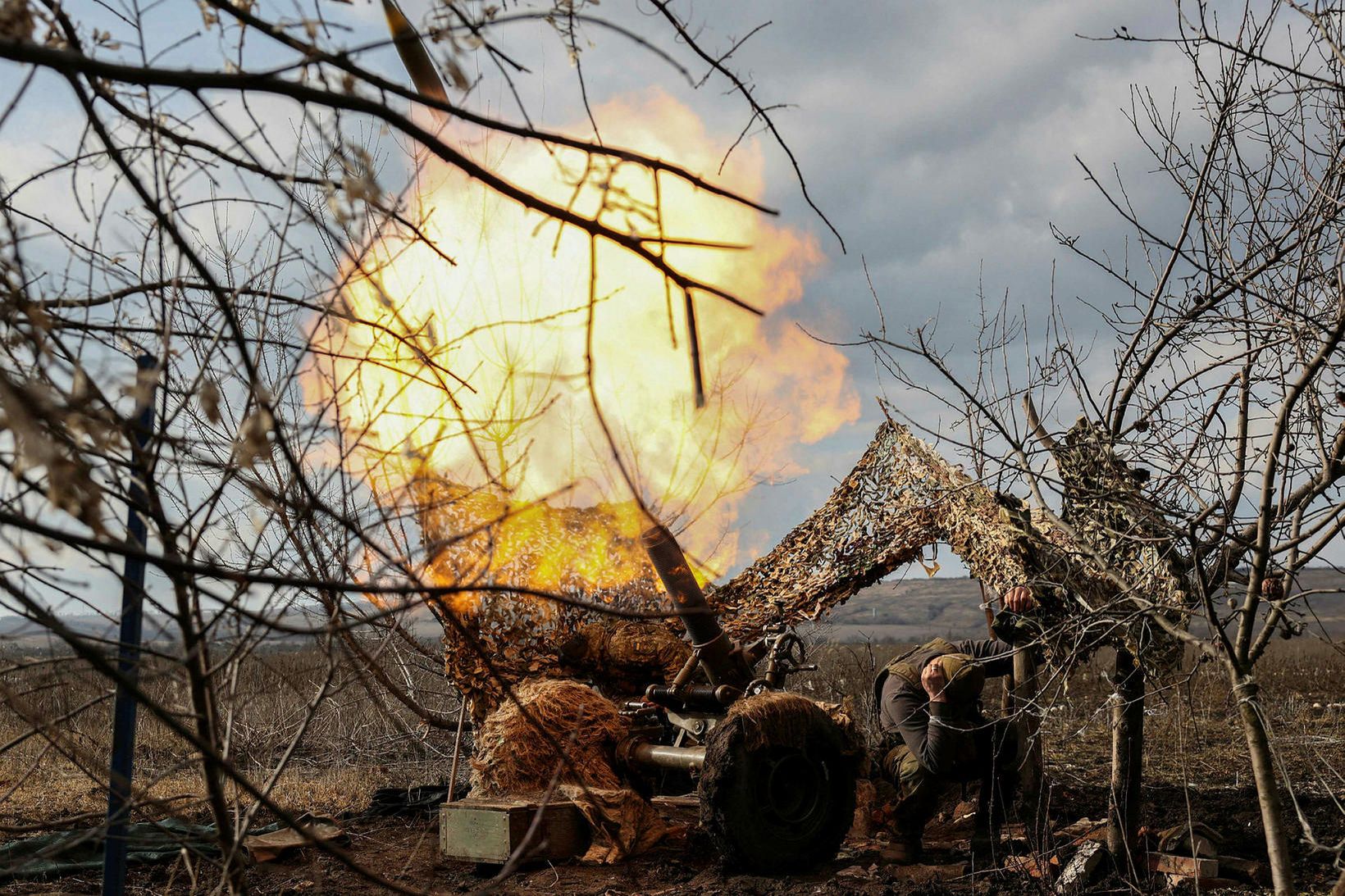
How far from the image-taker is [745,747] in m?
8.05

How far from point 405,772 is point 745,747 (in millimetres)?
6892

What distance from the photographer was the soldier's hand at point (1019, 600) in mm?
7797

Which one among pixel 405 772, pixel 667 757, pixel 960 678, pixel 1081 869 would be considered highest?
pixel 960 678

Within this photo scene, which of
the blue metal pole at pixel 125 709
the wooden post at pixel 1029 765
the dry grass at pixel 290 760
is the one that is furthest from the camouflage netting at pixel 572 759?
the blue metal pole at pixel 125 709

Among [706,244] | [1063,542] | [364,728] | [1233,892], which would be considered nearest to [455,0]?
[706,244]

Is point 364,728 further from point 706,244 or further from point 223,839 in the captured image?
point 706,244

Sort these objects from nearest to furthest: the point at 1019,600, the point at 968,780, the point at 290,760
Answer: the point at 1019,600, the point at 968,780, the point at 290,760

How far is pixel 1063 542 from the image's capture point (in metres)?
7.89

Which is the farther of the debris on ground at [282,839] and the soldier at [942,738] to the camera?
the debris on ground at [282,839]

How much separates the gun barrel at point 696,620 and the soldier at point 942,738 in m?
1.26

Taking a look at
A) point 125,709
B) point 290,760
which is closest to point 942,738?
point 125,709

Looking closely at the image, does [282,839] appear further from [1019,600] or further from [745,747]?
[1019,600]

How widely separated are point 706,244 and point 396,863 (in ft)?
25.6

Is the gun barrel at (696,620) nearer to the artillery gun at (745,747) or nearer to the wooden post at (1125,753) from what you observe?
the artillery gun at (745,747)
